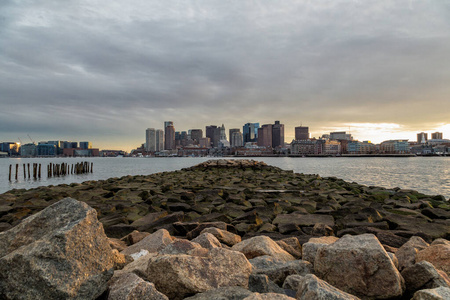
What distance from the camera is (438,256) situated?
10.8ft

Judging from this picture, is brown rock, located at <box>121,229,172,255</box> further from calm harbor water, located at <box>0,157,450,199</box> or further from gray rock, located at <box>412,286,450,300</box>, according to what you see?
calm harbor water, located at <box>0,157,450,199</box>

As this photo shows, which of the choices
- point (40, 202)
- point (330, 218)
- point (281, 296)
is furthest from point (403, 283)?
point (40, 202)

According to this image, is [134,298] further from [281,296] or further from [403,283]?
[403,283]

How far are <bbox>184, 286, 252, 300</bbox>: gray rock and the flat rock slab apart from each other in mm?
3920

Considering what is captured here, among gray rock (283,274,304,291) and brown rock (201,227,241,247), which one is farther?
brown rock (201,227,241,247)

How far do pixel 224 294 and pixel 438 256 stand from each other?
255cm

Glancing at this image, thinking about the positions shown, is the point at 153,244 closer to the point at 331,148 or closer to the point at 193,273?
the point at 193,273

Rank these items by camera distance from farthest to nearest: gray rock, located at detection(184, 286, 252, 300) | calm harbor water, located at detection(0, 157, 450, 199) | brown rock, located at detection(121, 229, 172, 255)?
calm harbor water, located at detection(0, 157, 450, 199) → brown rock, located at detection(121, 229, 172, 255) → gray rock, located at detection(184, 286, 252, 300)

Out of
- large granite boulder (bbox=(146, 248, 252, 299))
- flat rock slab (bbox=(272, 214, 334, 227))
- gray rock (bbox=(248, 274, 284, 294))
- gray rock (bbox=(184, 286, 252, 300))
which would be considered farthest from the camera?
flat rock slab (bbox=(272, 214, 334, 227))

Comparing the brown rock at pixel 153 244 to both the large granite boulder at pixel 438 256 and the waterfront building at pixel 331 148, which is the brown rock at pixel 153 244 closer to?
the large granite boulder at pixel 438 256

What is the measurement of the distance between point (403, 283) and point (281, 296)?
4.59 ft

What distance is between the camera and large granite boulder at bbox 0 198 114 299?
2326 mm

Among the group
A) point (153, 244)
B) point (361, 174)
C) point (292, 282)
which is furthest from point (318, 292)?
point (361, 174)

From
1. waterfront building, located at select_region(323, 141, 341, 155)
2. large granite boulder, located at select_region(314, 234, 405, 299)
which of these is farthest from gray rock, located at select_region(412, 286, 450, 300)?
waterfront building, located at select_region(323, 141, 341, 155)
